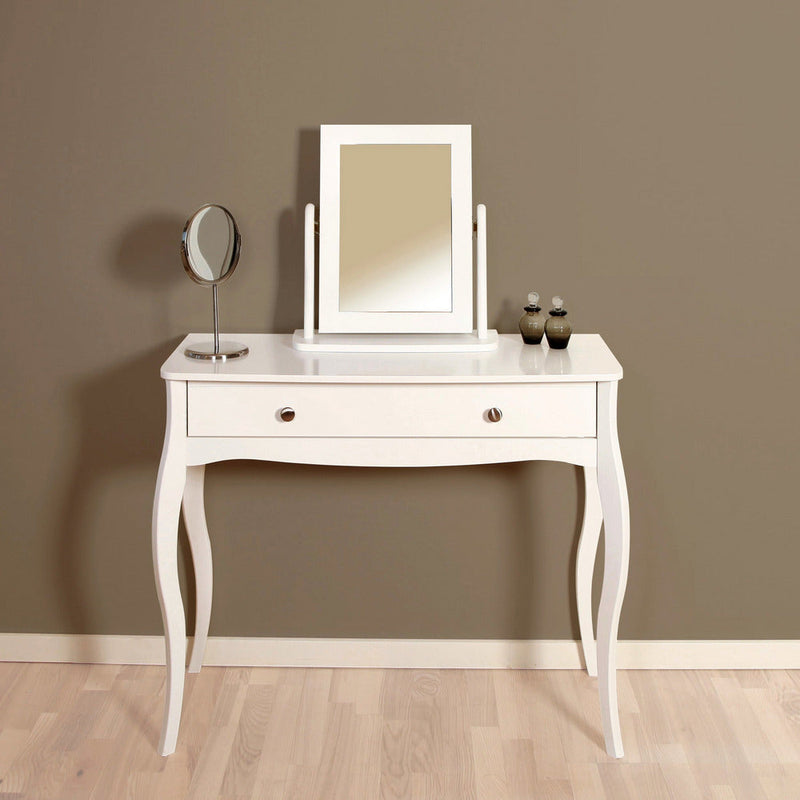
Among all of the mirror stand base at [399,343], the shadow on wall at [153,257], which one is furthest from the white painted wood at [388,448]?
the shadow on wall at [153,257]

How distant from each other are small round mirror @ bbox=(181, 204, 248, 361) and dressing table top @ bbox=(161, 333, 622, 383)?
1.7 inches

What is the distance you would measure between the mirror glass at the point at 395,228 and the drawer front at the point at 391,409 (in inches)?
13.0

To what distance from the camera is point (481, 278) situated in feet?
7.73

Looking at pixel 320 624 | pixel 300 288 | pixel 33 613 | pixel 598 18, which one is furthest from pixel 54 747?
pixel 598 18

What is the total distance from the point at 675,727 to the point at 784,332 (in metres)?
0.99

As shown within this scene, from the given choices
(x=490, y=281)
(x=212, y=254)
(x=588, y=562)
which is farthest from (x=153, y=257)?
(x=588, y=562)

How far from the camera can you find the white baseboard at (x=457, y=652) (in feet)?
8.80

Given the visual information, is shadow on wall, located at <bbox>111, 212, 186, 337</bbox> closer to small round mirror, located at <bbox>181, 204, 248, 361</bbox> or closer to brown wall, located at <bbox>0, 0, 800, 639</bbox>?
brown wall, located at <bbox>0, 0, 800, 639</bbox>

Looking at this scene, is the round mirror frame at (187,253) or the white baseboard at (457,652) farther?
the white baseboard at (457,652)

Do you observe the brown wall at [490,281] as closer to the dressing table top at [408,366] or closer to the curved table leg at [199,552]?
the curved table leg at [199,552]

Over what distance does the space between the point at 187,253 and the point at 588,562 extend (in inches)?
49.1

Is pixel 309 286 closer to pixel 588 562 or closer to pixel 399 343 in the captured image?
pixel 399 343

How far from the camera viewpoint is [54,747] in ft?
7.66

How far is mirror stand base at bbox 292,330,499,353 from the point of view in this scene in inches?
91.7
